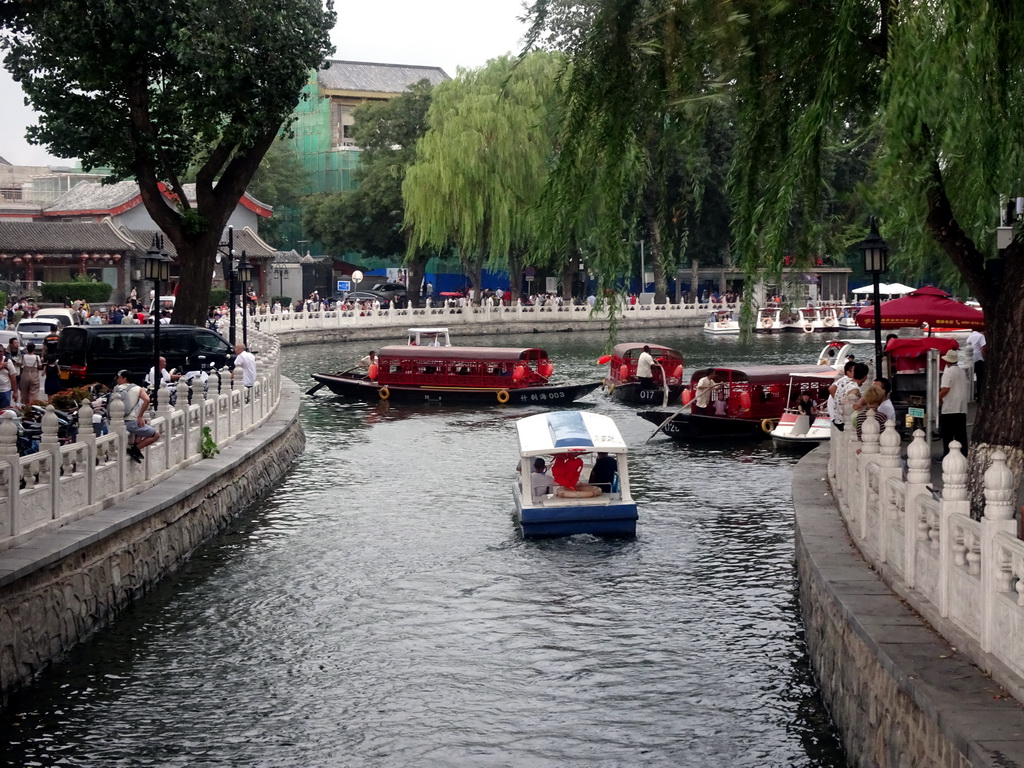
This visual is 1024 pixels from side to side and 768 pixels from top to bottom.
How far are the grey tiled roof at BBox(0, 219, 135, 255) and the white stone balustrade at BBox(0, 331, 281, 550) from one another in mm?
43891

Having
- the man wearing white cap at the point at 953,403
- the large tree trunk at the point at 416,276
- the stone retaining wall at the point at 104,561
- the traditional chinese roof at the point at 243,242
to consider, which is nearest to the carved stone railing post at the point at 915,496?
the stone retaining wall at the point at 104,561

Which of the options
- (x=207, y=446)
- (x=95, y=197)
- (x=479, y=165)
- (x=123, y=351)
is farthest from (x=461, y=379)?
(x=95, y=197)

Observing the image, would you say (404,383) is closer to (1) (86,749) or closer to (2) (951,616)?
(1) (86,749)

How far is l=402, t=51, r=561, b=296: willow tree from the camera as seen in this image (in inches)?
2419

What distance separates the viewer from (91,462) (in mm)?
14578

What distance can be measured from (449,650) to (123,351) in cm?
2093

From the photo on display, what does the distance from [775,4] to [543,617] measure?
764cm

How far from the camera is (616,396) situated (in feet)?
124

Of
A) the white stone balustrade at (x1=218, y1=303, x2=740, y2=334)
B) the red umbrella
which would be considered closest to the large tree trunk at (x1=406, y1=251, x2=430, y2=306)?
the white stone balustrade at (x1=218, y1=303, x2=740, y2=334)

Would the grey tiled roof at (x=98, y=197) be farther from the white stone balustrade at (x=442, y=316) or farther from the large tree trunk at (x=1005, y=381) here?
the large tree trunk at (x=1005, y=381)

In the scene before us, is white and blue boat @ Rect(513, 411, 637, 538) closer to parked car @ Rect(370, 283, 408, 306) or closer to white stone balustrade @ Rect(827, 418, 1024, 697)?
white stone balustrade @ Rect(827, 418, 1024, 697)

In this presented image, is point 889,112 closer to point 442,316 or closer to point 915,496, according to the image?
point 915,496

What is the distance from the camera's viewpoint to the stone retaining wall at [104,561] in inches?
463

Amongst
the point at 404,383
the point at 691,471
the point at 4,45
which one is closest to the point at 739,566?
the point at 691,471
